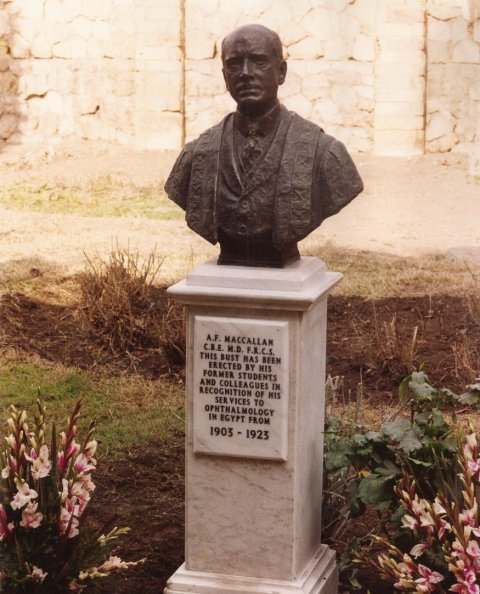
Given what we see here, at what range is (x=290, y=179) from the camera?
4629mm

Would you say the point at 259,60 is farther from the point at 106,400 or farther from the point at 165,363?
the point at 165,363

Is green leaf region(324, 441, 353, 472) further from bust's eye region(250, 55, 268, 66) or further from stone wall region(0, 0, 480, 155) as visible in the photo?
stone wall region(0, 0, 480, 155)

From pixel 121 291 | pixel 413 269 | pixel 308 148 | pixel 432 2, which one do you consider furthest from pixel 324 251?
pixel 308 148

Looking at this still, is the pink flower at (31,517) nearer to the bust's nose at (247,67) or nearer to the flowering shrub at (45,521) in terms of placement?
the flowering shrub at (45,521)

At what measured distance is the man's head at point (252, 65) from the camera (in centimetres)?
457

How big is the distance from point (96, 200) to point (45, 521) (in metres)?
7.96

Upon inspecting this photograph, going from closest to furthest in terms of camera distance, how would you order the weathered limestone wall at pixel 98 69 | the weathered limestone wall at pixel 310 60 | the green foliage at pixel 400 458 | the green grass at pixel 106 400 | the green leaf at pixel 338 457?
1. the green foliage at pixel 400 458
2. the green leaf at pixel 338 457
3. the green grass at pixel 106 400
4. the weathered limestone wall at pixel 310 60
5. the weathered limestone wall at pixel 98 69

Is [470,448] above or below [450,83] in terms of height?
below

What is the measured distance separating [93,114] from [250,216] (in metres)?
9.58

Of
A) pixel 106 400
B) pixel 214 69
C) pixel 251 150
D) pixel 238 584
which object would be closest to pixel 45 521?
pixel 238 584

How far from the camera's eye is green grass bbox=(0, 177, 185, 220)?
39.3ft

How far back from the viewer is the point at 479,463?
14.9ft

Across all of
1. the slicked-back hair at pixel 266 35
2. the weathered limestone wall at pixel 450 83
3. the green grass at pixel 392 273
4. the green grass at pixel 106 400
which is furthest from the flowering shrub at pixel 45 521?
the weathered limestone wall at pixel 450 83

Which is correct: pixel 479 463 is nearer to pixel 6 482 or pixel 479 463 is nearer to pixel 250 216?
pixel 250 216
